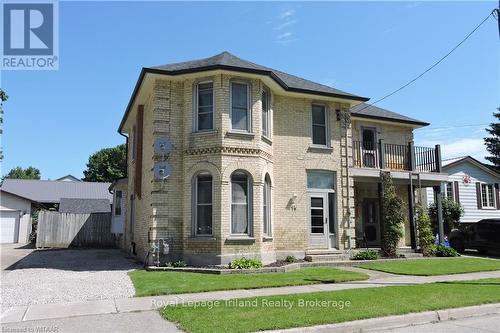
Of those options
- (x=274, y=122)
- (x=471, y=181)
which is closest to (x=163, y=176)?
(x=274, y=122)

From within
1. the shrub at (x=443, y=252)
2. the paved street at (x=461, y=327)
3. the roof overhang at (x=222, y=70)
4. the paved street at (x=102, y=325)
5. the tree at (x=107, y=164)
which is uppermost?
the tree at (x=107, y=164)

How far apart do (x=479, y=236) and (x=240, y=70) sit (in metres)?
15.4

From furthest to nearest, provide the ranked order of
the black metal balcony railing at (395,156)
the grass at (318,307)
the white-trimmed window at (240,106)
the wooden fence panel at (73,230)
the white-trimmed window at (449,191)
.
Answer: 1. the white-trimmed window at (449,191)
2. the wooden fence panel at (73,230)
3. the black metal balcony railing at (395,156)
4. the white-trimmed window at (240,106)
5. the grass at (318,307)

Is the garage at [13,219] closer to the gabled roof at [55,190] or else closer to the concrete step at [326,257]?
the gabled roof at [55,190]

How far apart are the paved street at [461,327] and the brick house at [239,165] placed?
7.17 m

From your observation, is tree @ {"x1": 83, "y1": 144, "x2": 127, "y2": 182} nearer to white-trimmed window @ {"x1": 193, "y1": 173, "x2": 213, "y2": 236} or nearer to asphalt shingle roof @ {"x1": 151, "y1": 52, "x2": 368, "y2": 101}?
asphalt shingle roof @ {"x1": 151, "y1": 52, "x2": 368, "y2": 101}

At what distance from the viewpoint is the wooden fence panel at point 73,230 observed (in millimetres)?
26766

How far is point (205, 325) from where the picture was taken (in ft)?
22.9

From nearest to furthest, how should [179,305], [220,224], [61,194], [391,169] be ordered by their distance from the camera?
1. [179,305]
2. [220,224]
3. [391,169]
4. [61,194]

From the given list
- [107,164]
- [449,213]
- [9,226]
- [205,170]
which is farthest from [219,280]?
[107,164]

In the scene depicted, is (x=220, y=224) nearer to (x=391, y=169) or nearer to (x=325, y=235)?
(x=325, y=235)

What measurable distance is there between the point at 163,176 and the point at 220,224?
96.2 inches

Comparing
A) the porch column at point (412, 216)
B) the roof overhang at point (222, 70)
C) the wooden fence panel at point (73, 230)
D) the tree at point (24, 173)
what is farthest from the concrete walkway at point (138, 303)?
the tree at point (24, 173)

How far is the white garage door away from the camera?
3366 centimetres
